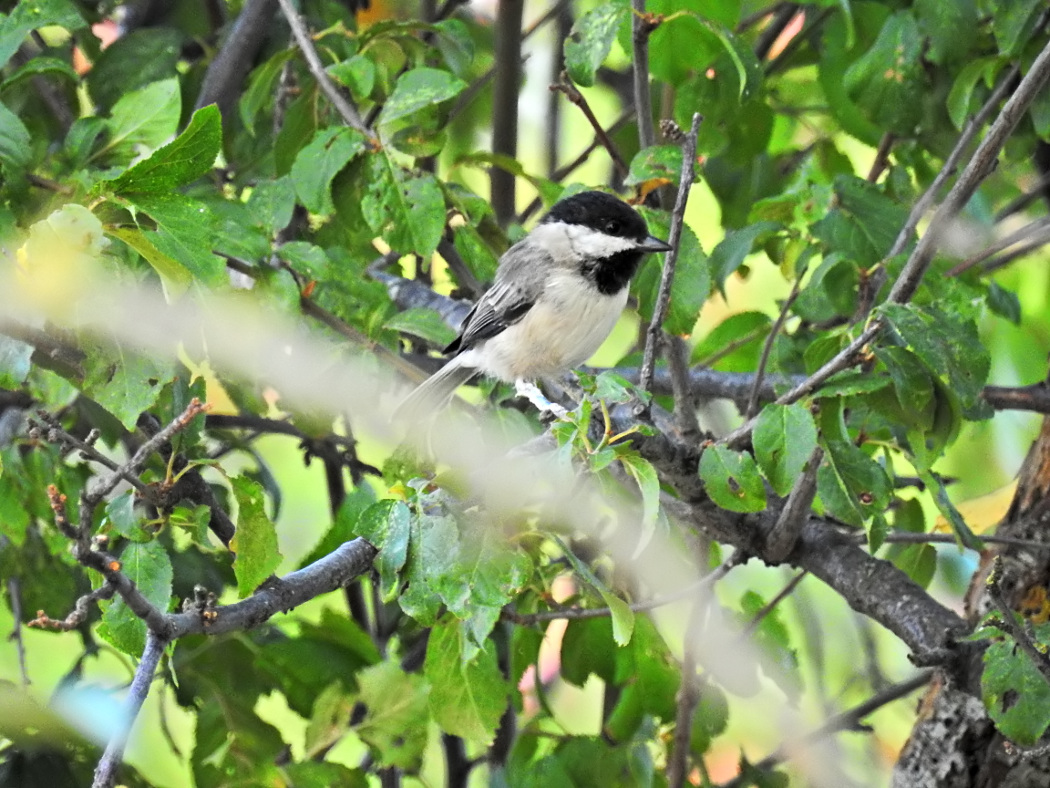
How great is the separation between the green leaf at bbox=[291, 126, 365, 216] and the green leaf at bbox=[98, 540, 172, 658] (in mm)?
872

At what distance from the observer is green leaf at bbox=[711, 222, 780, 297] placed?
225cm

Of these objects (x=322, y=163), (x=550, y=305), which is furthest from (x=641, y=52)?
(x=550, y=305)

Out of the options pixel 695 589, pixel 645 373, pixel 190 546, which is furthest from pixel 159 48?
pixel 695 589

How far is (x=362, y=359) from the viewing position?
2246mm

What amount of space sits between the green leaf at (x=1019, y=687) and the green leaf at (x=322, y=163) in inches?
58.5

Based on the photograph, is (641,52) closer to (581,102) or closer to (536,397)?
(581,102)

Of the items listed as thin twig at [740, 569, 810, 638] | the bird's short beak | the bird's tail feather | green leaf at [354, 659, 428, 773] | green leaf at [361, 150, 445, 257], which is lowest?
green leaf at [354, 659, 428, 773]

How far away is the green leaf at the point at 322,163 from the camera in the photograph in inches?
87.8

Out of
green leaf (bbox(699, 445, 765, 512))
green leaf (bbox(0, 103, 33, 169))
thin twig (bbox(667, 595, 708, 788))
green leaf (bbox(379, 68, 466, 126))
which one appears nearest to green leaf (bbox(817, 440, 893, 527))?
green leaf (bbox(699, 445, 765, 512))

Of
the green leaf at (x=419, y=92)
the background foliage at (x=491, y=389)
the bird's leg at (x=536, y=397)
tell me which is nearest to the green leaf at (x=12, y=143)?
the background foliage at (x=491, y=389)

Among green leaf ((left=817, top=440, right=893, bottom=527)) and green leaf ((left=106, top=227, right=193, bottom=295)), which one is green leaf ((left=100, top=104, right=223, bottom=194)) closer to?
green leaf ((left=106, top=227, right=193, bottom=295))

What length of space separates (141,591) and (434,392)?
1419 millimetres

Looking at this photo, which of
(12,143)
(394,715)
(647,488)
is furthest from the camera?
(394,715)

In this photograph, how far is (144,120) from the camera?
216 cm
